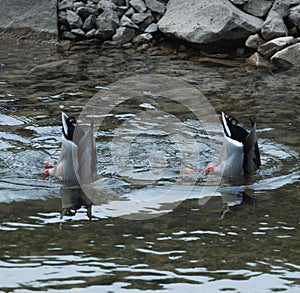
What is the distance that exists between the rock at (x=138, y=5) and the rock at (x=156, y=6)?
0.07 meters

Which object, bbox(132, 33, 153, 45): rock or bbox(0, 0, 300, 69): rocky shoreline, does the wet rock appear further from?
bbox(132, 33, 153, 45): rock

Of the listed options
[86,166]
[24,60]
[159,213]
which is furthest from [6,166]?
[24,60]

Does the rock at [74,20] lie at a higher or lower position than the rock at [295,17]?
lower

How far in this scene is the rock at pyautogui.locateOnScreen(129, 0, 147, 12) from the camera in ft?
41.3

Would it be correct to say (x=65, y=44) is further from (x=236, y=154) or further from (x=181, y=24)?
(x=236, y=154)

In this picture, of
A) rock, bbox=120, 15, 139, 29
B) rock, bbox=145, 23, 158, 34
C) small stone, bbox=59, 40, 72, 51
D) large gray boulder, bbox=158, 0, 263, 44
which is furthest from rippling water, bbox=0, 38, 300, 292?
rock, bbox=120, 15, 139, 29

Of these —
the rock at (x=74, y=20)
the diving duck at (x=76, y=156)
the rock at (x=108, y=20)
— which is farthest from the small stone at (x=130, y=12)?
the diving duck at (x=76, y=156)

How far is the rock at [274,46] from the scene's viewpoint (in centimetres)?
1112

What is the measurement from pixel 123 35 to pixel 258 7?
205 cm

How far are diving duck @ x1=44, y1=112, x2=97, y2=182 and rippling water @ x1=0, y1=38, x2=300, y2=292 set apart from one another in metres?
0.11

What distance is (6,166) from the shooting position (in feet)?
23.7

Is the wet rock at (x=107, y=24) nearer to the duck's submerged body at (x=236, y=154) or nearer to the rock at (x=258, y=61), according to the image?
the rock at (x=258, y=61)

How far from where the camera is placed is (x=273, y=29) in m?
11.5

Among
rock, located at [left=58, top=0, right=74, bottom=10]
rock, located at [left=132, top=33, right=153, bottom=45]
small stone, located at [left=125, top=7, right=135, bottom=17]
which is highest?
rock, located at [left=58, top=0, right=74, bottom=10]
